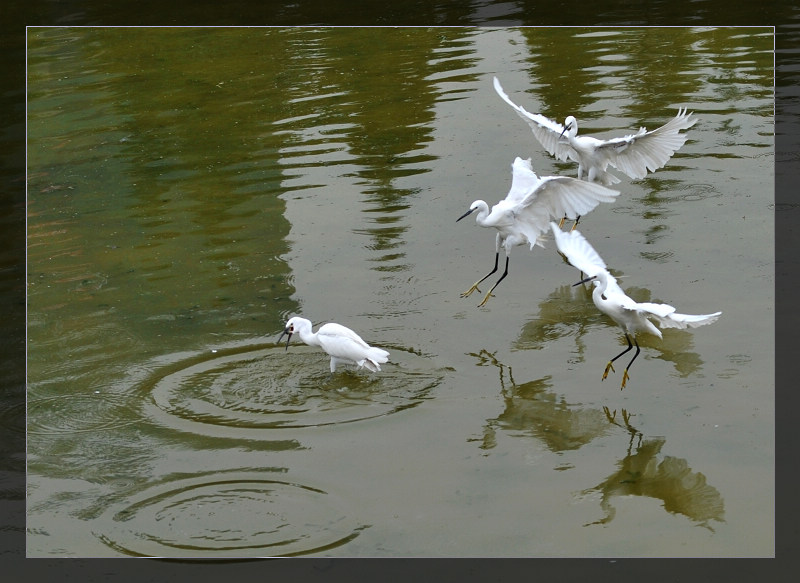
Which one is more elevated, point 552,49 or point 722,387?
point 552,49

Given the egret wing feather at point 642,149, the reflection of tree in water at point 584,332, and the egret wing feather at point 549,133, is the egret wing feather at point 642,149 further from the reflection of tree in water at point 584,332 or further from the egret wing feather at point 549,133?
the reflection of tree in water at point 584,332

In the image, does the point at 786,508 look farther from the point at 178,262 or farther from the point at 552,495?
the point at 178,262

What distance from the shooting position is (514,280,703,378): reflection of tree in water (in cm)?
914

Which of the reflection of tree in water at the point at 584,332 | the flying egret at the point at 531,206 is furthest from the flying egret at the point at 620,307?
the flying egret at the point at 531,206

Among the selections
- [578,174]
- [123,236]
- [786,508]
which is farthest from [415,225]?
[786,508]

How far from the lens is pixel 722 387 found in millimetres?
8555

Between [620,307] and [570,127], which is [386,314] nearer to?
[620,307]

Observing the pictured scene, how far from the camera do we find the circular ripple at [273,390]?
8406 millimetres

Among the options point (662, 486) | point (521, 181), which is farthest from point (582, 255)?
point (662, 486)

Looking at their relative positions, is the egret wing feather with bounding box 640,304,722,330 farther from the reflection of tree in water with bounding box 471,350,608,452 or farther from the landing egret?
the landing egret

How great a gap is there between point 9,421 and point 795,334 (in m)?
5.47

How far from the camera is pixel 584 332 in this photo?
964cm

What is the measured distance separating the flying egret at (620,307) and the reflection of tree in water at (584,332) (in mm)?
305

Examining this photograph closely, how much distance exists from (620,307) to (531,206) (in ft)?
5.83
